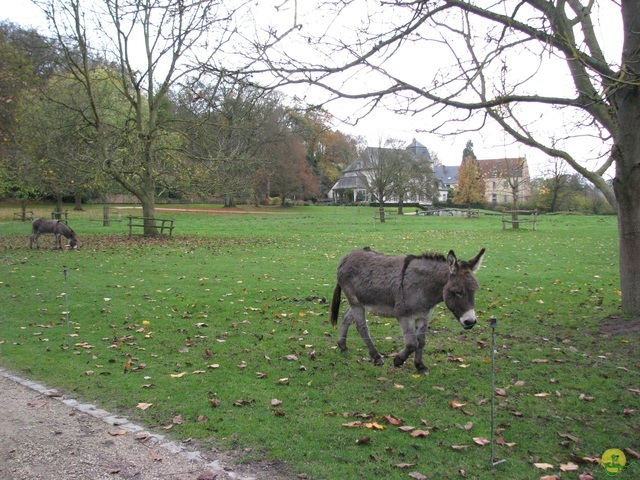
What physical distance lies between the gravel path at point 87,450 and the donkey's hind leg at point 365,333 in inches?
132

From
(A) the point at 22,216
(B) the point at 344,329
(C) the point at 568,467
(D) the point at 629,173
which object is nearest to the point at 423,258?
(B) the point at 344,329

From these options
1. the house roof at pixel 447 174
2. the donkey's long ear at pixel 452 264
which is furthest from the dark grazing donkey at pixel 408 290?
the house roof at pixel 447 174

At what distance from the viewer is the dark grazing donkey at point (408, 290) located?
6.97 meters

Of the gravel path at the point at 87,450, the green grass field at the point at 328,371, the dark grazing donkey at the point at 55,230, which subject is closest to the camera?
the gravel path at the point at 87,450

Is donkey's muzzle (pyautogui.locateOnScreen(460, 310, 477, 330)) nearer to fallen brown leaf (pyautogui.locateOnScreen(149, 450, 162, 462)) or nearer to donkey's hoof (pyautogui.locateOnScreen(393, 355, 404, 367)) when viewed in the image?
donkey's hoof (pyautogui.locateOnScreen(393, 355, 404, 367))

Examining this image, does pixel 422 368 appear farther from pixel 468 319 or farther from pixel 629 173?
pixel 629 173

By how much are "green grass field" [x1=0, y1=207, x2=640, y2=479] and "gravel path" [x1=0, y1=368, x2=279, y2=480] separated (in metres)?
0.28

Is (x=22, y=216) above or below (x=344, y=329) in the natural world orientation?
above

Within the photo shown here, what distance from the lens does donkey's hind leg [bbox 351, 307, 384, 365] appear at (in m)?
7.98

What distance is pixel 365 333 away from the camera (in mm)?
8148

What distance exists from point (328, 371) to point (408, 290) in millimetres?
1776

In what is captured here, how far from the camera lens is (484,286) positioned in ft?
47.1

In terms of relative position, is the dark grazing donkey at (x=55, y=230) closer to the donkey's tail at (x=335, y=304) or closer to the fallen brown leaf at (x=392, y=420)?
the donkey's tail at (x=335, y=304)

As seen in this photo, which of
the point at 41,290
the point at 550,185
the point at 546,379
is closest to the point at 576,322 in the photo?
the point at 546,379
